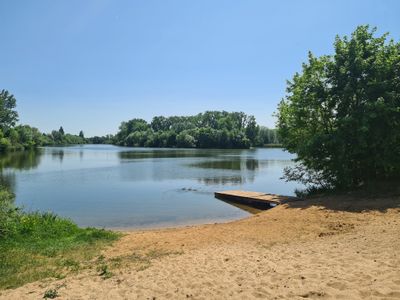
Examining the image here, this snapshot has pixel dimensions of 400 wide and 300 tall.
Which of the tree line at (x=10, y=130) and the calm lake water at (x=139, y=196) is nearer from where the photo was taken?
the calm lake water at (x=139, y=196)

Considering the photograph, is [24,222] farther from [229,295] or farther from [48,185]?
[48,185]

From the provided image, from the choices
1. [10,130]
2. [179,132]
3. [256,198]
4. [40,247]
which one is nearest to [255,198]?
[256,198]

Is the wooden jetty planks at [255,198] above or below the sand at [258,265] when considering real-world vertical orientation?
below

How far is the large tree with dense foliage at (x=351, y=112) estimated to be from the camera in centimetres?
1748

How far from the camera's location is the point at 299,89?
20609mm

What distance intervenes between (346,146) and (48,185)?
83.4 ft

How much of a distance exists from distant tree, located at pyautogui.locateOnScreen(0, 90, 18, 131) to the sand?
109 m

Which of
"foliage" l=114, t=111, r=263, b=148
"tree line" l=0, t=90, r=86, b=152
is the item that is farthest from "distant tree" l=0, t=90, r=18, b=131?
"foliage" l=114, t=111, r=263, b=148

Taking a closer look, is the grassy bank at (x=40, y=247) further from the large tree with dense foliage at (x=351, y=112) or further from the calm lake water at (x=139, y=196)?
the large tree with dense foliage at (x=351, y=112)

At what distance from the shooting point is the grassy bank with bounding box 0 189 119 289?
8.39m

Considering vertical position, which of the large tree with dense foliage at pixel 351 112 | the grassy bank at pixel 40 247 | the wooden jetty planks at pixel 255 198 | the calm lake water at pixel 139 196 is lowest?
the calm lake water at pixel 139 196

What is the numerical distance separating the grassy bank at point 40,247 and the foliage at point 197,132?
106537mm

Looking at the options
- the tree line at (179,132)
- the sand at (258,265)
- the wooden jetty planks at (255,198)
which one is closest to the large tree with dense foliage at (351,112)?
the wooden jetty planks at (255,198)

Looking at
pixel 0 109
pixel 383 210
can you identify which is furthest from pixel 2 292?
pixel 0 109
